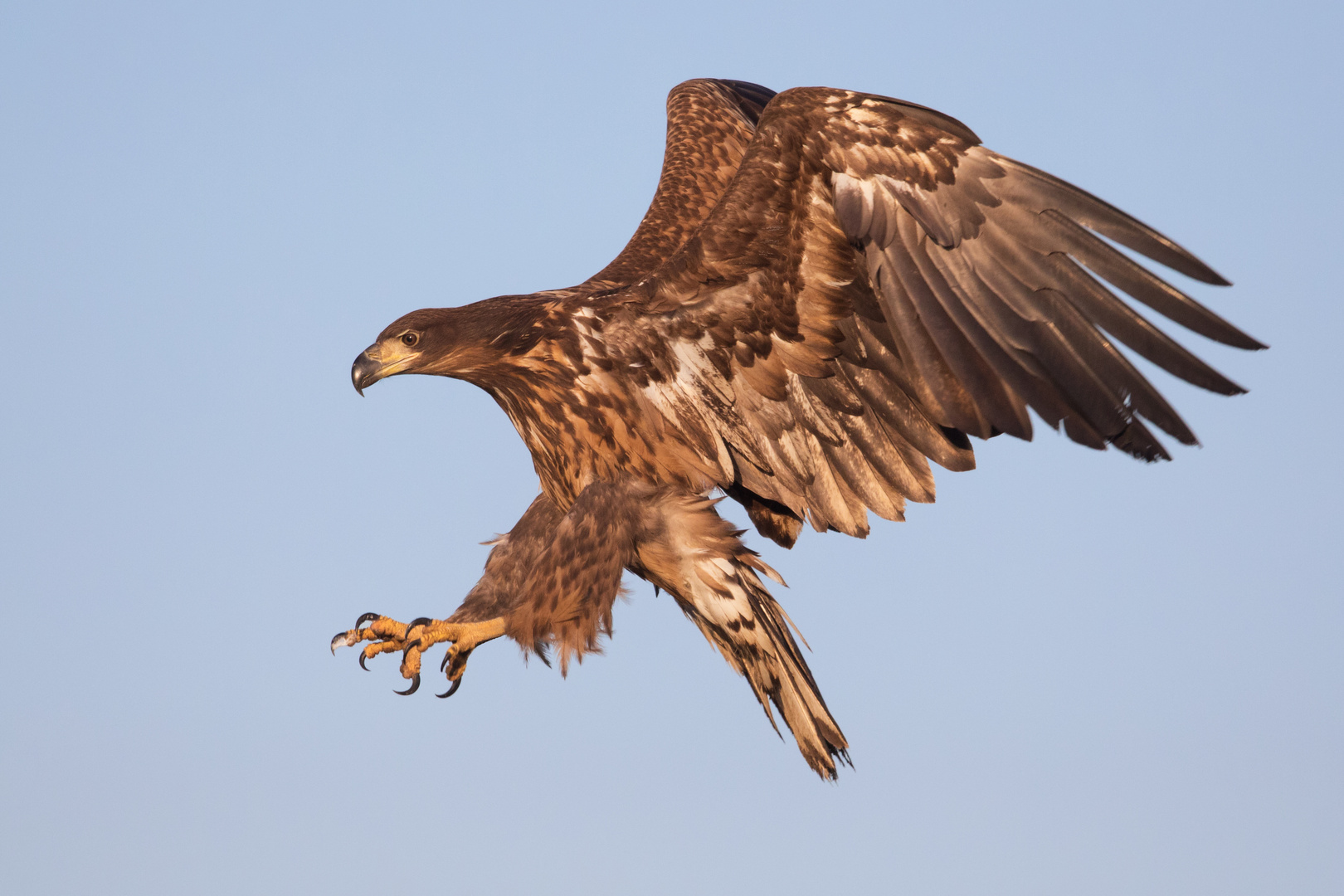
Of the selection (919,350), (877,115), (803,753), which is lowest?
(803,753)

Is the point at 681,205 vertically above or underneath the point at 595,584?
above

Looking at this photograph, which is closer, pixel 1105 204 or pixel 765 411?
pixel 1105 204

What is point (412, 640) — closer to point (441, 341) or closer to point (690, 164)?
point (441, 341)

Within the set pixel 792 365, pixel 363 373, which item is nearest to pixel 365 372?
pixel 363 373

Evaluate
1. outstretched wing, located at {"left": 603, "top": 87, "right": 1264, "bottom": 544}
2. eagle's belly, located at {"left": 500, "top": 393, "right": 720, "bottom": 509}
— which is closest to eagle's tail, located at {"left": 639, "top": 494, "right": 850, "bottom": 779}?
eagle's belly, located at {"left": 500, "top": 393, "right": 720, "bottom": 509}

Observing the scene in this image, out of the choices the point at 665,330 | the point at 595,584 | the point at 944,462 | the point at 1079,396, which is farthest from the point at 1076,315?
the point at 595,584

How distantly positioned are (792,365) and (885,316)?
50cm

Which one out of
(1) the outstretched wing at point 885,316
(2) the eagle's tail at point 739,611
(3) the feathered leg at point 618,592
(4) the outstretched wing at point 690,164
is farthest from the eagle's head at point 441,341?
(2) the eagle's tail at point 739,611

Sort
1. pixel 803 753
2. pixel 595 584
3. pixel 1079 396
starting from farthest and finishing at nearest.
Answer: pixel 803 753 < pixel 595 584 < pixel 1079 396

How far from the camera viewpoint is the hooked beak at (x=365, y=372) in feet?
20.3

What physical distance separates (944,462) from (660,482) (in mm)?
1305

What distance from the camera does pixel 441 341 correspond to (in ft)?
20.3

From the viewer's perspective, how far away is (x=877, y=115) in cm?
532

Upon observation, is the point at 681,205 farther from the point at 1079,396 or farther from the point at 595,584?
the point at 1079,396
